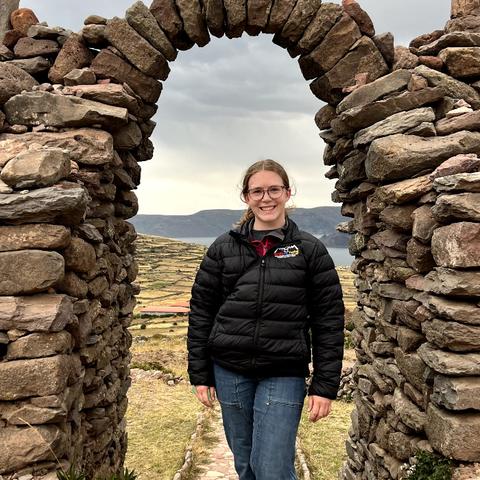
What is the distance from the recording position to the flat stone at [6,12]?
8.23 metres

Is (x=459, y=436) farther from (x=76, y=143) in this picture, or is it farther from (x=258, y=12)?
(x=258, y=12)

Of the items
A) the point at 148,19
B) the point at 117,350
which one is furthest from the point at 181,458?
the point at 148,19

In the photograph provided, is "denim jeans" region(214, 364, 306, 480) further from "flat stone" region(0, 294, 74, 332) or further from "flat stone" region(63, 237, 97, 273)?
"flat stone" region(63, 237, 97, 273)

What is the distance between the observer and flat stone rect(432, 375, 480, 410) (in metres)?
4.79

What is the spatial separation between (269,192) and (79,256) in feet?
7.85

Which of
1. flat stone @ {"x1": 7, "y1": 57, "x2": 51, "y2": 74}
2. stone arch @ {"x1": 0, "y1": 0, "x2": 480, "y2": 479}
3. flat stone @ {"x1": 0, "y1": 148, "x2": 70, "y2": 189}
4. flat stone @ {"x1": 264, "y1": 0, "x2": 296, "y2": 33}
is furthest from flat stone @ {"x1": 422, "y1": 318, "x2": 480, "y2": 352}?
flat stone @ {"x1": 7, "y1": 57, "x2": 51, "y2": 74}

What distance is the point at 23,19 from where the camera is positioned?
26.1 feet

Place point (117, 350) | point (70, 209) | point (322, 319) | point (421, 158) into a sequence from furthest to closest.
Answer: point (117, 350) < point (421, 158) < point (70, 209) < point (322, 319)

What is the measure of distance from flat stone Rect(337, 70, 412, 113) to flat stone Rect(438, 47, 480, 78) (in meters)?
0.69

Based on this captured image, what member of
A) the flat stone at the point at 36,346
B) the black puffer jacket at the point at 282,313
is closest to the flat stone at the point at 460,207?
the black puffer jacket at the point at 282,313

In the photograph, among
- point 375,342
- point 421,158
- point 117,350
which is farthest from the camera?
point 117,350

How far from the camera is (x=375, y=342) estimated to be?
720 centimetres

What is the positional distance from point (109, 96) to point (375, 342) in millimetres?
5270

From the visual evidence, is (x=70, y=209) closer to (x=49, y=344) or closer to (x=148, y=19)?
(x=49, y=344)
